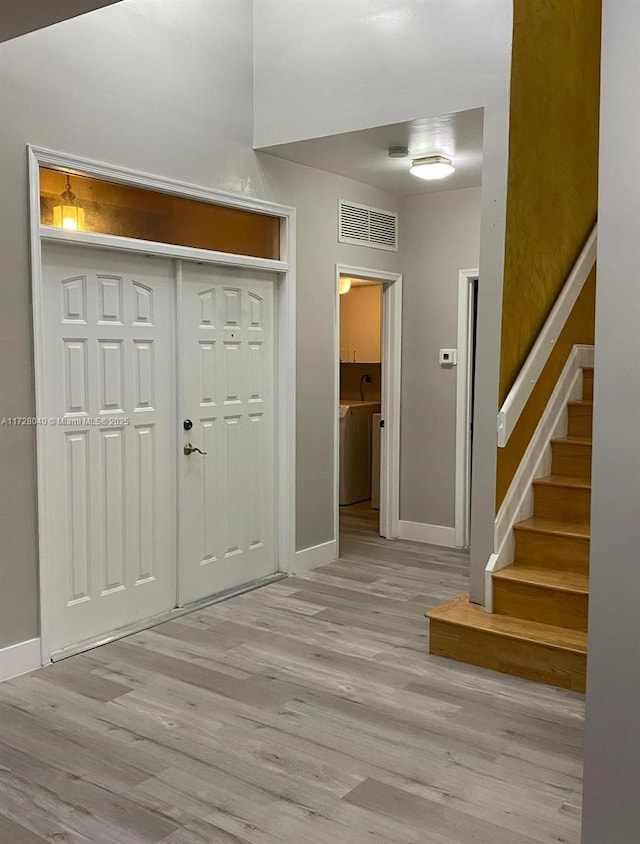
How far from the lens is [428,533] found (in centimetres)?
607

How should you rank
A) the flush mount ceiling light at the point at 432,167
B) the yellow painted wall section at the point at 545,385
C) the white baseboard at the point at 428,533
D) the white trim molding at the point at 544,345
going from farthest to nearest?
the white baseboard at the point at 428,533, the flush mount ceiling light at the point at 432,167, the yellow painted wall section at the point at 545,385, the white trim molding at the point at 544,345

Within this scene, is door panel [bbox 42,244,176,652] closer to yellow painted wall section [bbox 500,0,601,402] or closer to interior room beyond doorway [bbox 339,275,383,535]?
yellow painted wall section [bbox 500,0,601,402]

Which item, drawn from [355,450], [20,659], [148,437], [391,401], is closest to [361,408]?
[355,450]

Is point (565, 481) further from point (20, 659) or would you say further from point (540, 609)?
point (20, 659)

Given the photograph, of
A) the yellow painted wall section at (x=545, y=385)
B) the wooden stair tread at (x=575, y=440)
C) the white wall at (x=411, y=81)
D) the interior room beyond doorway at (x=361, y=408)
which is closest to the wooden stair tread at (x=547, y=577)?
the white wall at (x=411, y=81)

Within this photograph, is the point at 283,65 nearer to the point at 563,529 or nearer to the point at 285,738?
the point at 563,529

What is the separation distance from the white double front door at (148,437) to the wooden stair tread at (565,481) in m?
1.69

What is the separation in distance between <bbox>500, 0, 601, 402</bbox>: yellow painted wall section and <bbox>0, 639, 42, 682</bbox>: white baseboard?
249 cm

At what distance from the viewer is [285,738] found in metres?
3.05

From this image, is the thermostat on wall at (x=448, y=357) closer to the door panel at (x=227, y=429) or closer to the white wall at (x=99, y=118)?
the door panel at (x=227, y=429)

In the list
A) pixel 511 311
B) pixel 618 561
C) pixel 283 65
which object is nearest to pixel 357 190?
pixel 283 65

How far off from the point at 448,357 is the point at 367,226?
1.11m

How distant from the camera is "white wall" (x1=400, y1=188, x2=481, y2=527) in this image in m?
5.80

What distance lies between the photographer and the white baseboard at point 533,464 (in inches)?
160
